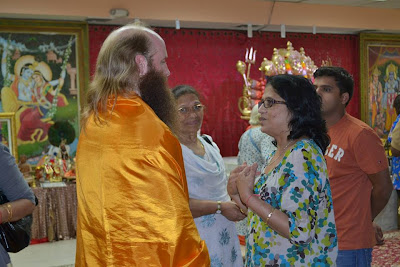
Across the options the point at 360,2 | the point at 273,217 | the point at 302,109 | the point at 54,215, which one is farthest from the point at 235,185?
the point at 360,2

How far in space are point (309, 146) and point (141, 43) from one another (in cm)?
71

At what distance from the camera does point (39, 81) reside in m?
6.72

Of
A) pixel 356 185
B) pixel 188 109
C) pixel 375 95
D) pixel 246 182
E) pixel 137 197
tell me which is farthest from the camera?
pixel 375 95

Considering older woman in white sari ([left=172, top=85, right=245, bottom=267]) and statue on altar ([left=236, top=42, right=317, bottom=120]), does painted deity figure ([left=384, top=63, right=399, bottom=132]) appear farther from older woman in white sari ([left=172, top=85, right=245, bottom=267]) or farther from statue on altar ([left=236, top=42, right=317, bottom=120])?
older woman in white sari ([left=172, top=85, right=245, bottom=267])

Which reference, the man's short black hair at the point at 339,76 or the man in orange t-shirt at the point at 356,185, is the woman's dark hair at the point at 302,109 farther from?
the man's short black hair at the point at 339,76

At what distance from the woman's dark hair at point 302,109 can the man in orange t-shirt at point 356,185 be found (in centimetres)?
54

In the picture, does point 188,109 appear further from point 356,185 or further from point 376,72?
point 376,72

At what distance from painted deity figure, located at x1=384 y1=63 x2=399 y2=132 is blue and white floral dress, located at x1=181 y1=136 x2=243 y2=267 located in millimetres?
7520

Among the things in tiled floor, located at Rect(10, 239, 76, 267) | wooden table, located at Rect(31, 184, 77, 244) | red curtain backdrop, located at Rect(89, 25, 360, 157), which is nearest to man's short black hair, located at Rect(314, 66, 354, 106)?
tiled floor, located at Rect(10, 239, 76, 267)

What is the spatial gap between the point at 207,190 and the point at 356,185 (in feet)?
2.38

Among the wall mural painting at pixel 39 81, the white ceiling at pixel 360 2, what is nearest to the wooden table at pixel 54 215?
the wall mural painting at pixel 39 81

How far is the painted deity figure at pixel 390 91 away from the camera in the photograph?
916 centimetres

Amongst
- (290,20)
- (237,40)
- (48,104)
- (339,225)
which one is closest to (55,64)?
(48,104)

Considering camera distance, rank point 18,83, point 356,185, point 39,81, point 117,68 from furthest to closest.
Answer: point 39,81 → point 18,83 → point 356,185 → point 117,68
